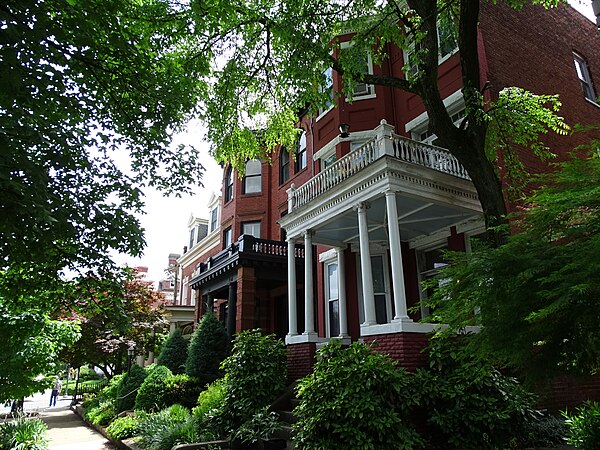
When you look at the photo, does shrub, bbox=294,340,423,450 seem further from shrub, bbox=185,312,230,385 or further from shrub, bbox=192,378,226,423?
shrub, bbox=185,312,230,385

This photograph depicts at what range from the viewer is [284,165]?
21.9 metres

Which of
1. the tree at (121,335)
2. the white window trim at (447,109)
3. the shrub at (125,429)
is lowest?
the shrub at (125,429)

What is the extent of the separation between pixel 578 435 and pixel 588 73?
14310mm

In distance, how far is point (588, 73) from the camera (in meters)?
16.3

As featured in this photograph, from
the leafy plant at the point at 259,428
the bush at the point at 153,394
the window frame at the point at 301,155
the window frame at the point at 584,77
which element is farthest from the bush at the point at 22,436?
the window frame at the point at 584,77

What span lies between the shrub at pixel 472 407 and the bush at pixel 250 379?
4.17m

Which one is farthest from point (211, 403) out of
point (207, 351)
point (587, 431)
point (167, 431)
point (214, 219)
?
point (214, 219)

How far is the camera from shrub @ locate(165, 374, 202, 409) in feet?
47.6

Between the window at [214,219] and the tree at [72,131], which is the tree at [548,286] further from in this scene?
the window at [214,219]

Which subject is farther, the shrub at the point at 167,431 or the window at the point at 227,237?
the window at the point at 227,237

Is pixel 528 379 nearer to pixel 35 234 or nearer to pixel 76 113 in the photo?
pixel 35 234

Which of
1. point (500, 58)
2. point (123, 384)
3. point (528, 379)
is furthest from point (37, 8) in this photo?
point (123, 384)

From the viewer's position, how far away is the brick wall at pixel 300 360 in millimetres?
11945

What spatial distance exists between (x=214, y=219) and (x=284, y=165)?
388 inches
